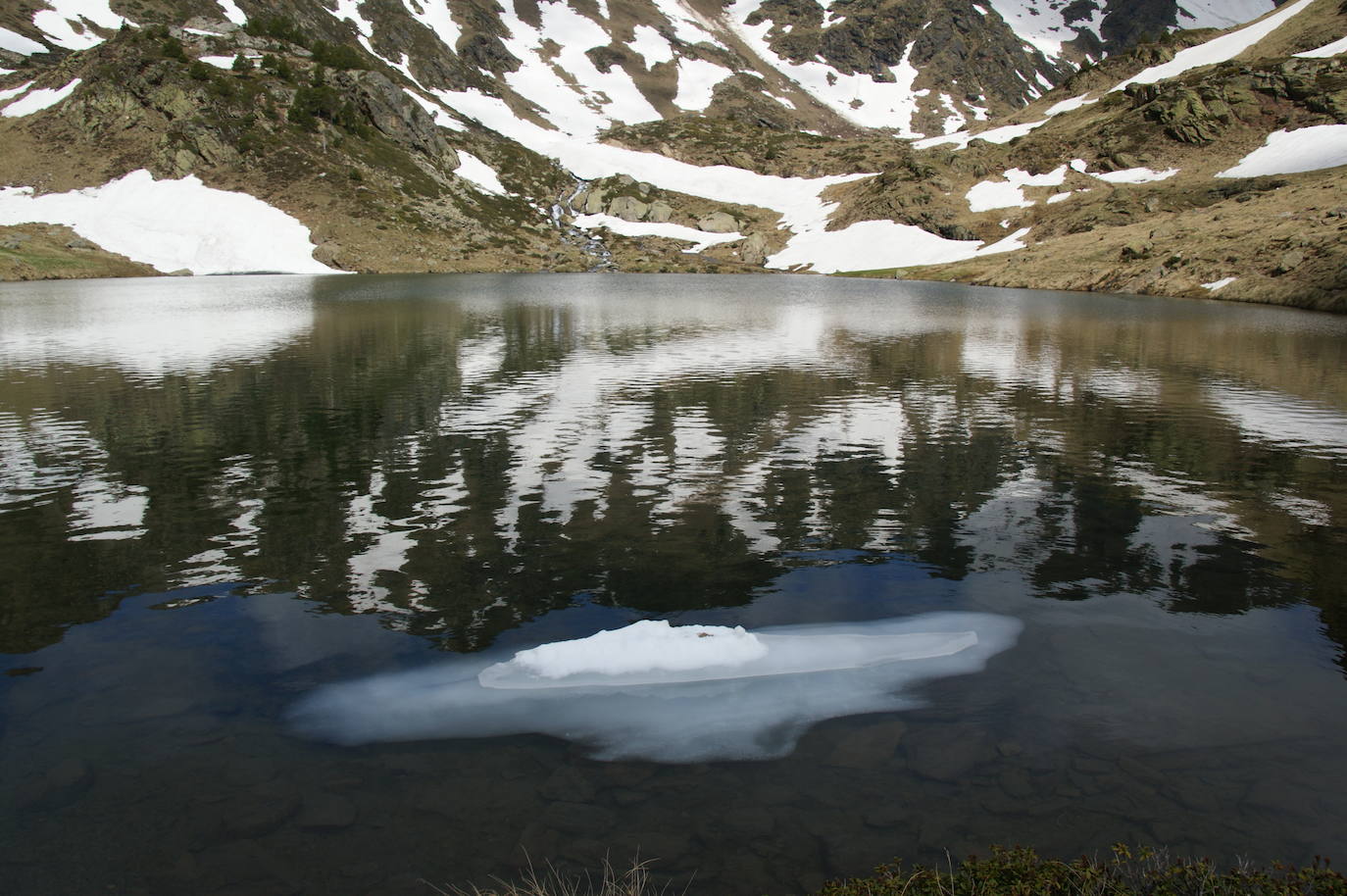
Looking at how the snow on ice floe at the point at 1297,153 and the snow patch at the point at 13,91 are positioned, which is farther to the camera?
the snow patch at the point at 13,91

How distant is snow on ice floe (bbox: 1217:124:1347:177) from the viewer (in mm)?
117688

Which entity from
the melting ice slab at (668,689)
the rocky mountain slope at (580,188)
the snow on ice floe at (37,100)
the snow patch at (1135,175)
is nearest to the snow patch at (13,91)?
the rocky mountain slope at (580,188)

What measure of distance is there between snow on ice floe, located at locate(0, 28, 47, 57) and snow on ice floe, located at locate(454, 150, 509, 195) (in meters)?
101

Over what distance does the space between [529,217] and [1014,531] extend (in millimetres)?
163645

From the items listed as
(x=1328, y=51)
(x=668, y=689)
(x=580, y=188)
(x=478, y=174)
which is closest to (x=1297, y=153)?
(x=1328, y=51)

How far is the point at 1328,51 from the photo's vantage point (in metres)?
152

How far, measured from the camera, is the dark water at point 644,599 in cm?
651

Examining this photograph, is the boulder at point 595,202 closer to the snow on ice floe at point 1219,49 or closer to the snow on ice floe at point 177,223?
the snow on ice floe at point 177,223

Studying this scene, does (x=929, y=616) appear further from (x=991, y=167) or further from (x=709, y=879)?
(x=991, y=167)

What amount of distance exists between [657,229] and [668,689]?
578 ft

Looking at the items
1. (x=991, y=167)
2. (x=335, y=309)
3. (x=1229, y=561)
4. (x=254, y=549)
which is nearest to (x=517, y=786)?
(x=254, y=549)

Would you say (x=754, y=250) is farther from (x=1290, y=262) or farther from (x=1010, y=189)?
(x=1290, y=262)

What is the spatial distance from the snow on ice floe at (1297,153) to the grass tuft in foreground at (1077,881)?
14651cm

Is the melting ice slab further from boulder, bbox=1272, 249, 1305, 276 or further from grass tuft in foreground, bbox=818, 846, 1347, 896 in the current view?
boulder, bbox=1272, 249, 1305, 276
